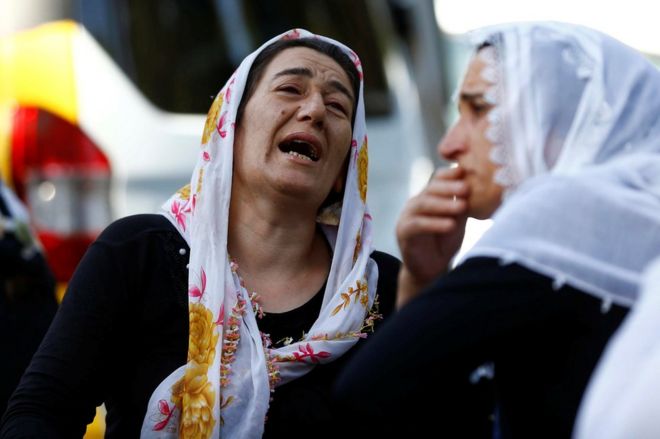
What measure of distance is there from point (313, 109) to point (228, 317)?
1.86 ft

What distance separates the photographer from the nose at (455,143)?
2.18 meters

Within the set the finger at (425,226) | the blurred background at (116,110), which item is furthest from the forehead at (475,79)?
the blurred background at (116,110)

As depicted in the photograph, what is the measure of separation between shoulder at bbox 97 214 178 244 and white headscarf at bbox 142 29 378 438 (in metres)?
0.03

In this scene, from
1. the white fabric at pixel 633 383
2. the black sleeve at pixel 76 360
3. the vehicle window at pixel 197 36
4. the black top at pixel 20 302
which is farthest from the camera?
the vehicle window at pixel 197 36

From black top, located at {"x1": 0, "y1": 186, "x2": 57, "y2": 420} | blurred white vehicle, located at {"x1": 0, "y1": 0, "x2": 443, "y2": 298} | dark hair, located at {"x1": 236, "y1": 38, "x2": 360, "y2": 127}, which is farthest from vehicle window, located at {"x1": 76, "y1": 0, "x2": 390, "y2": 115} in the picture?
dark hair, located at {"x1": 236, "y1": 38, "x2": 360, "y2": 127}

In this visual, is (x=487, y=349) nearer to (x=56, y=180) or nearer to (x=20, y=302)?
(x=20, y=302)

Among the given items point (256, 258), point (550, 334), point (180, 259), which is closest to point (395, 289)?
point (256, 258)

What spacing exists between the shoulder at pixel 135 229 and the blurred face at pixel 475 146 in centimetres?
93

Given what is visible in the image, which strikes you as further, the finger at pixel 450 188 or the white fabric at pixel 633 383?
the finger at pixel 450 188

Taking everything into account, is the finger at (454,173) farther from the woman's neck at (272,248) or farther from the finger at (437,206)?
the woman's neck at (272,248)

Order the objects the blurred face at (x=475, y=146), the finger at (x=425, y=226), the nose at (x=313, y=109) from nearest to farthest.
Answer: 1. the blurred face at (x=475, y=146)
2. the finger at (x=425, y=226)
3. the nose at (x=313, y=109)

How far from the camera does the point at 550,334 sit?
1.93 m

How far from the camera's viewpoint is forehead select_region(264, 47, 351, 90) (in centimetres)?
306

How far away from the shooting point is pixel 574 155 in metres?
2.01
